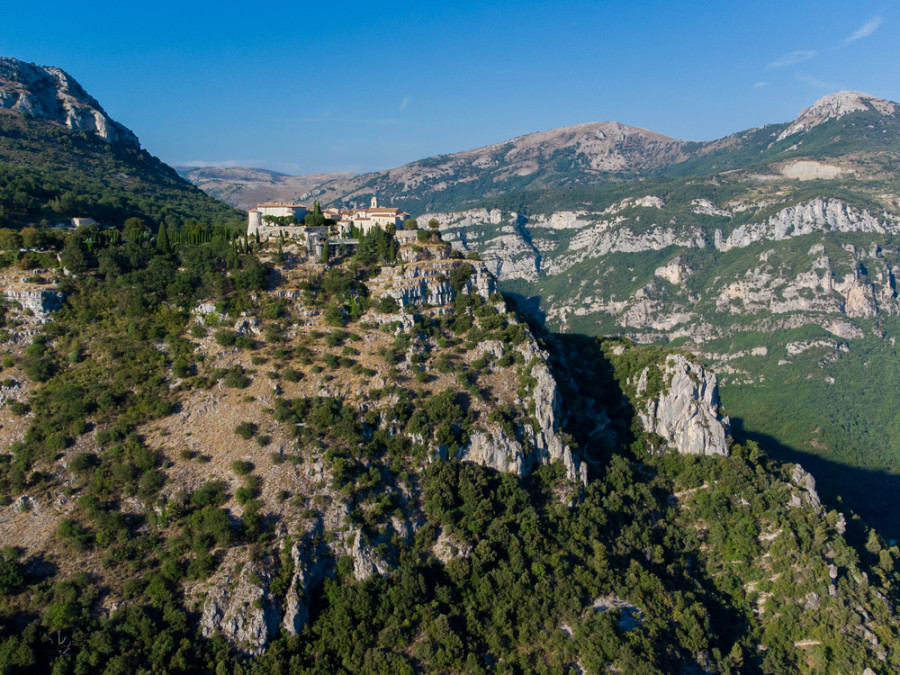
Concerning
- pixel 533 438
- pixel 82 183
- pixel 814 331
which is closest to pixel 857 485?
pixel 814 331

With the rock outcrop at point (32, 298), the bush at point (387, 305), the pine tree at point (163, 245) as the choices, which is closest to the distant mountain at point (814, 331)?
the bush at point (387, 305)

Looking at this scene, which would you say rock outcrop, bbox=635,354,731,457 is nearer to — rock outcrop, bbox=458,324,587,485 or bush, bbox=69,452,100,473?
rock outcrop, bbox=458,324,587,485

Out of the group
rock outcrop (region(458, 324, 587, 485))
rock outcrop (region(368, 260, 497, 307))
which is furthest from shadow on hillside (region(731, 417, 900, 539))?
rock outcrop (region(368, 260, 497, 307))

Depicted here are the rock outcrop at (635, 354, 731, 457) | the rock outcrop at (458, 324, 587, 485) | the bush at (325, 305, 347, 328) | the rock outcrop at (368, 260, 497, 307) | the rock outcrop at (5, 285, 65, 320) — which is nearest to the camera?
the rock outcrop at (5, 285, 65, 320)

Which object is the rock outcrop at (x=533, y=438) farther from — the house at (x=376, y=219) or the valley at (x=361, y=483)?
the house at (x=376, y=219)

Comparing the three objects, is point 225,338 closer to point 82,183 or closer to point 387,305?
point 387,305
